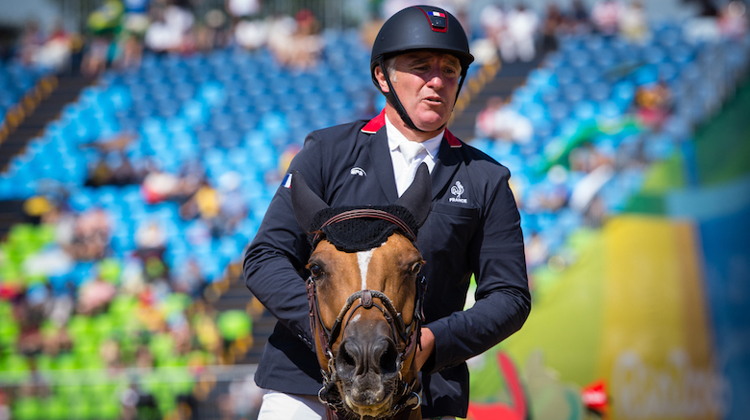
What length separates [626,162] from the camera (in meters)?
8.91

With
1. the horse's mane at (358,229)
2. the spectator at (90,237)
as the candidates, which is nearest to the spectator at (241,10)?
the spectator at (90,237)

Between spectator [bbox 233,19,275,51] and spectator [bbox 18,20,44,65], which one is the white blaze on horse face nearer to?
spectator [bbox 233,19,275,51]

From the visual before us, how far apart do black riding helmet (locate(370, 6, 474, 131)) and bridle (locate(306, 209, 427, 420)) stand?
616 millimetres

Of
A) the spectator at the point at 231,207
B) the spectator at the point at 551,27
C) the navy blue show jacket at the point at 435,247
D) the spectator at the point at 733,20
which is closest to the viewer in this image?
the navy blue show jacket at the point at 435,247

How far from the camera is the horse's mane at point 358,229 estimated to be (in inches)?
75.9

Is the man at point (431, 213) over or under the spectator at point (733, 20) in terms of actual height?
under

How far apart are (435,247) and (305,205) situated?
462 mm

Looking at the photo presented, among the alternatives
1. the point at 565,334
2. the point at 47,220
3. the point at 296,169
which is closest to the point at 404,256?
the point at 296,169

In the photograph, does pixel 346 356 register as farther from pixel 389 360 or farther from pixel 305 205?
pixel 305 205

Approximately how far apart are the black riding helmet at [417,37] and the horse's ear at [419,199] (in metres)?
0.42

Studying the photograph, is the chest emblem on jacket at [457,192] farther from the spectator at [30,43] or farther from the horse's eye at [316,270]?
the spectator at [30,43]

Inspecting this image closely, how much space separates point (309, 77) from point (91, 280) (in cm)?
785

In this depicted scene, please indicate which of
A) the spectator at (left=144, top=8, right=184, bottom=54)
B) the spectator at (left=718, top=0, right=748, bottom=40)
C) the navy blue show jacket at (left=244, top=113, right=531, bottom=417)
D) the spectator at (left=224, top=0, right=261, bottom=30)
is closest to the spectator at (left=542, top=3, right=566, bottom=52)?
the spectator at (left=718, top=0, right=748, bottom=40)

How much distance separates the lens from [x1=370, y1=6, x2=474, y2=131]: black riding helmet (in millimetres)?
2398
